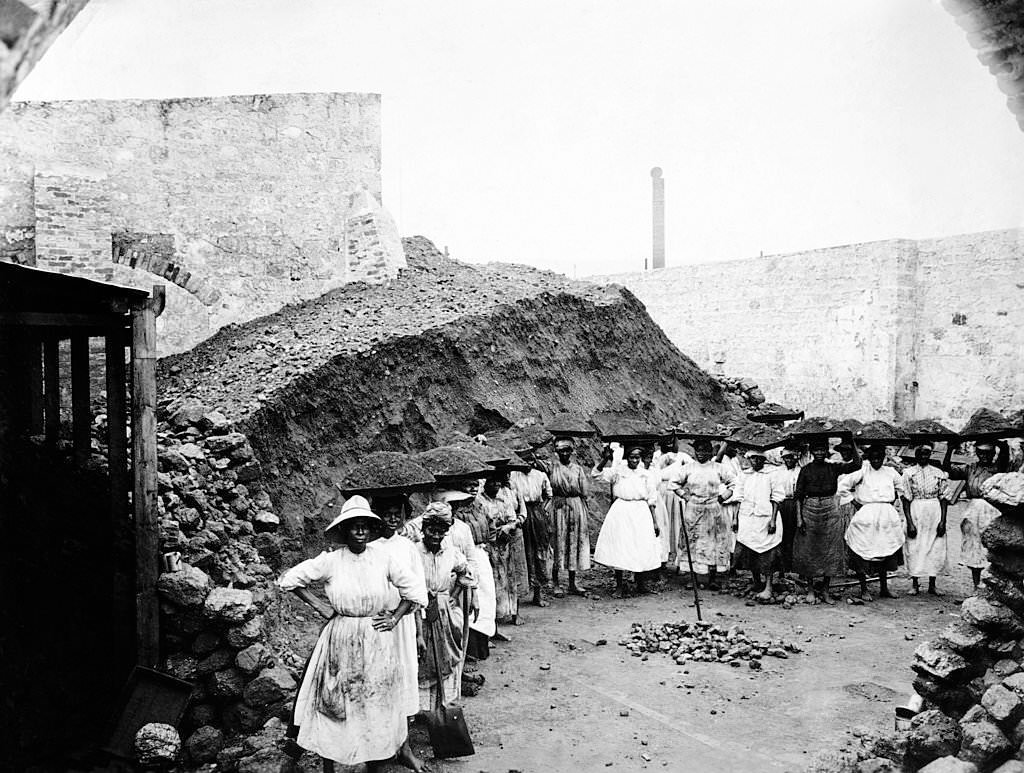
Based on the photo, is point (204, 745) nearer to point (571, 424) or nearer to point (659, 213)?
point (571, 424)

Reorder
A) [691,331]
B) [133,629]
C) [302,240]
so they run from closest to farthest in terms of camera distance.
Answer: [133,629]
[302,240]
[691,331]

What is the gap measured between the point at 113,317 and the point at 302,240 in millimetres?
7993

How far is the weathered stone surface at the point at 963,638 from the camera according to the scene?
17.4 ft

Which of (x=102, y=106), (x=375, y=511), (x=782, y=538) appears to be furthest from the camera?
(x=102, y=106)

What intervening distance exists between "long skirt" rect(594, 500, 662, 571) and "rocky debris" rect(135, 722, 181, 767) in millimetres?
5978

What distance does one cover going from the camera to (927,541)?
10.1m

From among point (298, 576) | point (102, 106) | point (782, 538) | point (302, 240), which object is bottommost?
point (782, 538)

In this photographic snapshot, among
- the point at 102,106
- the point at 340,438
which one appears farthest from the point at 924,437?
the point at 102,106

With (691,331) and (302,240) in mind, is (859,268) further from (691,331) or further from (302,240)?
(302,240)

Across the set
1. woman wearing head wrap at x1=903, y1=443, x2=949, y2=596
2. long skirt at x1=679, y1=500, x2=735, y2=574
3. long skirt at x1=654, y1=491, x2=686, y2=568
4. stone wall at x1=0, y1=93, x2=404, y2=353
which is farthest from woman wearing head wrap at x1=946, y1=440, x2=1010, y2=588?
stone wall at x1=0, y1=93, x2=404, y2=353

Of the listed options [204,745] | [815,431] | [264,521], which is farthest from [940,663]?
[264,521]

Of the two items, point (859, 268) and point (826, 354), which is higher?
point (859, 268)

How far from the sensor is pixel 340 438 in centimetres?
1146

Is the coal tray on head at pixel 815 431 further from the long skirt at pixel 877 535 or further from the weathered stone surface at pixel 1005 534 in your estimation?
the weathered stone surface at pixel 1005 534
